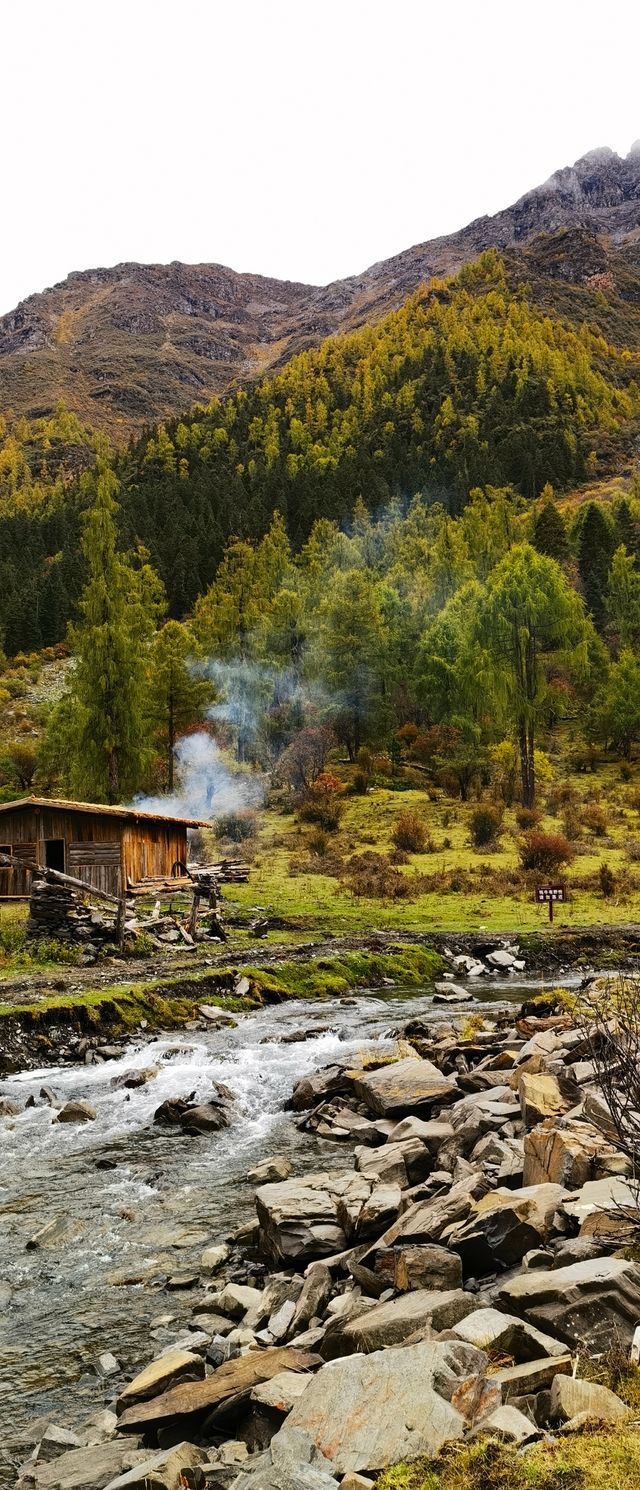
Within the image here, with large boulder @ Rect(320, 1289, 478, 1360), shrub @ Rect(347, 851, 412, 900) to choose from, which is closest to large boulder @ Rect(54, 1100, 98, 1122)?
large boulder @ Rect(320, 1289, 478, 1360)

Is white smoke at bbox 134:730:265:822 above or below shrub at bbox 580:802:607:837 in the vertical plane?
above

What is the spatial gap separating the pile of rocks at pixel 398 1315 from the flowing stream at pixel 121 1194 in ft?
1.74

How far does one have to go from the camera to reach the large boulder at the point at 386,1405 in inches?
199

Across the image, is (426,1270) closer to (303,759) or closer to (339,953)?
(339,953)

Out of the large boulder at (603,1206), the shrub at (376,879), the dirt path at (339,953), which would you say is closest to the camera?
the large boulder at (603,1206)

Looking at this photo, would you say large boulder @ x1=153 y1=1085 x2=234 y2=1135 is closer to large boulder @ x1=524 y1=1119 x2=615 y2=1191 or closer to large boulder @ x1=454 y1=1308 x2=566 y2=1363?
large boulder @ x1=524 y1=1119 x2=615 y2=1191

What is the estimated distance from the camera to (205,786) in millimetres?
58781

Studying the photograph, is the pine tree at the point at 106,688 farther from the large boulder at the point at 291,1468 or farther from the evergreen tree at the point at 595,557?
the evergreen tree at the point at 595,557

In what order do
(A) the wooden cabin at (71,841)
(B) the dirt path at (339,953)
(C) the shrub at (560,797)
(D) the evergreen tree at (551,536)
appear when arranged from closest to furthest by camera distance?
(B) the dirt path at (339,953)
(A) the wooden cabin at (71,841)
(C) the shrub at (560,797)
(D) the evergreen tree at (551,536)

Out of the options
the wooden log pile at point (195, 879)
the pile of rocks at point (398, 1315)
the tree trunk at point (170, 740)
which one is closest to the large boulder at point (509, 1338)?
the pile of rocks at point (398, 1315)

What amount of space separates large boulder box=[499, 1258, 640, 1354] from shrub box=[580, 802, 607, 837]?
4104 centimetres

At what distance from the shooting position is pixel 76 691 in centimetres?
4541

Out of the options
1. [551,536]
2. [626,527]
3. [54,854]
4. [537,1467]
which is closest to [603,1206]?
[537,1467]

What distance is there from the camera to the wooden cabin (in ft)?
105
